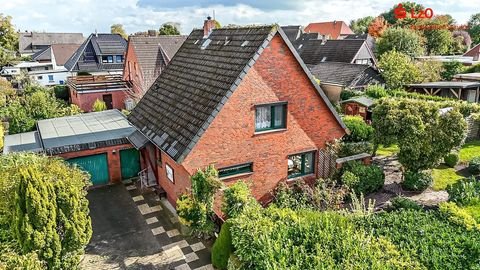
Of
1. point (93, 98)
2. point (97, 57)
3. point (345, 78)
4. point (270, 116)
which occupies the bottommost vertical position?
point (93, 98)

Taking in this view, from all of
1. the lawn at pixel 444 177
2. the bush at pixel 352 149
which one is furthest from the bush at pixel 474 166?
the bush at pixel 352 149

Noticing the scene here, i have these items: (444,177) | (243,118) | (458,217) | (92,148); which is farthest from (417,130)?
(92,148)

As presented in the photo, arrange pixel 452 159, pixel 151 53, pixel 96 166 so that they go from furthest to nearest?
1. pixel 151 53
2. pixel 452 159
3. pixel 96 166

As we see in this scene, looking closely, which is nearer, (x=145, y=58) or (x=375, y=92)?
(x=375, y=92)

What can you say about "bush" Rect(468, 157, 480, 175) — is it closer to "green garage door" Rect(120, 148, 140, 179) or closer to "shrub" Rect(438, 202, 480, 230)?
"shrub" Rect(438, 202, 480, 230)

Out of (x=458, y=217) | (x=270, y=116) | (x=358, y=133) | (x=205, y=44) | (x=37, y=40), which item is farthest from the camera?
(x=37, y=40)

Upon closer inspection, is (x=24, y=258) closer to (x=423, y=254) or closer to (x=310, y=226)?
(x=310, y=226)

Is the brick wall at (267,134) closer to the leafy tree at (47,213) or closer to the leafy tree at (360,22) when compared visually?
the leafy tree at (47,213)

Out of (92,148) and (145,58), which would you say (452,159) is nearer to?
(92,148)
